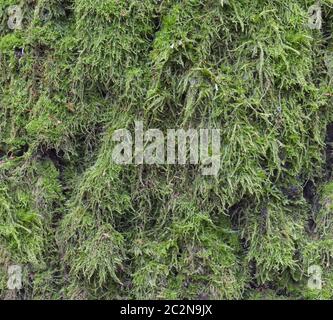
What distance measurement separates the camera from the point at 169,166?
138cm

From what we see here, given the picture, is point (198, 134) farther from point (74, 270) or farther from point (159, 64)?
point (74, 270)

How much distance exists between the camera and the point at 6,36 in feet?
4.76

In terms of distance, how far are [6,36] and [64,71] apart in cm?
23

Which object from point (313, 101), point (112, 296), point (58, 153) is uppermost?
point (313, 101)

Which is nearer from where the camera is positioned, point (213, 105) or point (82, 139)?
point (213, 105)

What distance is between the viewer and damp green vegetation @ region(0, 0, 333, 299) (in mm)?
1326

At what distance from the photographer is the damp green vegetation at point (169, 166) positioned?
133cm

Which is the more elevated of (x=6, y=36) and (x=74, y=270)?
(x=6, y=36)

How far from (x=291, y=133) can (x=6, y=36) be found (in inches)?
38.0

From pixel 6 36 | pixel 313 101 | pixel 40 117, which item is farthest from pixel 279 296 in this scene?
pixel 6 36

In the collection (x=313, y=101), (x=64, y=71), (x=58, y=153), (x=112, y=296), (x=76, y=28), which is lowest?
(x=112, y=296)

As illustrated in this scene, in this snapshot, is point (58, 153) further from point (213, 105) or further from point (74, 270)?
point (213, 105)

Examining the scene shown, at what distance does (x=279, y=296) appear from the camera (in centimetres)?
140

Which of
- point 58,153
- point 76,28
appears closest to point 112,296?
point 58,153
